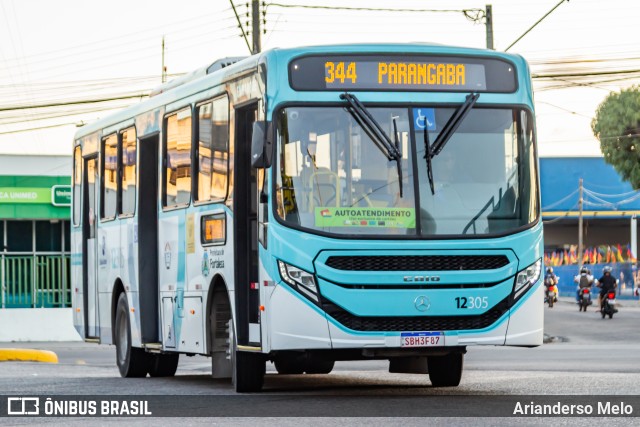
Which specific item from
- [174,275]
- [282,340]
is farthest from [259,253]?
[174,275]

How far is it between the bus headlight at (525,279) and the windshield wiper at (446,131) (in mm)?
1148

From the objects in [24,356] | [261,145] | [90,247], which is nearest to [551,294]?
[24,356]

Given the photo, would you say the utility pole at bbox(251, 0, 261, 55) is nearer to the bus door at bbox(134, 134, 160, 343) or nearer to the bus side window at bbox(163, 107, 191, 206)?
the bus door at bbox(134, 134, 160, 343)

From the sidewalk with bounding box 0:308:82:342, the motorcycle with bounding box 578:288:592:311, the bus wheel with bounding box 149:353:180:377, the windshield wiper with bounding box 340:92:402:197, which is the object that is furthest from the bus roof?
the motorcycle with bounding box 578:288:592:311

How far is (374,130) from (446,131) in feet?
2.20

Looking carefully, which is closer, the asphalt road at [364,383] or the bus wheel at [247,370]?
the asphalt road at [364,383]

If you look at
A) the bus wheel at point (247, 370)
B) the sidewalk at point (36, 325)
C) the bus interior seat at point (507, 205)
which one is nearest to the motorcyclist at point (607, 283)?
the sidewalk at point (36, 325)

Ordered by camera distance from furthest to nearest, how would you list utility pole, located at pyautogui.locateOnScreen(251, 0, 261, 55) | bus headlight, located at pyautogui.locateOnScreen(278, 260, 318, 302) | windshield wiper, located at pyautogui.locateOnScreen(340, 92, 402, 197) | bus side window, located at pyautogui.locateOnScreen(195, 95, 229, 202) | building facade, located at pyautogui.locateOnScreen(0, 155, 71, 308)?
1. building facade, located at pyautogui.locateOnScreen(0, 155, 71, 308)
2. utility pole, located at pyautogui.locateOnScreen(251, 0, 261, 55)
3. bus side window, located at pyautogui.locateOnScreen(195, 95, 229, 202)
4. windshield wiper, located at pyautogui.locateOnScreen(340, 92, 402, 197)
5. bus headlight, located at pyautogui.locateOnScreen(278, 260, 318, 302)

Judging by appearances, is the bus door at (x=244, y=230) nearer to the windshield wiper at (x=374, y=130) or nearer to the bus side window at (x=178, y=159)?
the windshield wiper at (x=374, y=130)

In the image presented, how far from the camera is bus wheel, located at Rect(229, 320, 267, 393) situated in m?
14.9

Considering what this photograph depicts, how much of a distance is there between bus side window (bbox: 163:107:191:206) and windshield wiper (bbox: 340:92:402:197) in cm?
293

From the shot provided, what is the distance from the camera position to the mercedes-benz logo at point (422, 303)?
44.4 ft

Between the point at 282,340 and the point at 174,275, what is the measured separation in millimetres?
3661

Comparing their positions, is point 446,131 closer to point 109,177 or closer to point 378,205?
point 378,205
